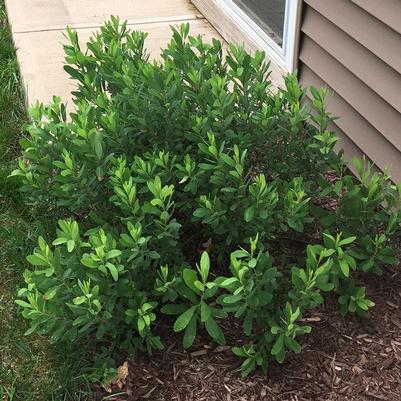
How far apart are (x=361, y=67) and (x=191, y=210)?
1162mm

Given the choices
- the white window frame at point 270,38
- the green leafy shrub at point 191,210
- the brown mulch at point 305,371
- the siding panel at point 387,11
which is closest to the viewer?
the green leafy shrub at point 191,210

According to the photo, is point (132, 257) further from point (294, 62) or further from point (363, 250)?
point (294, 62)

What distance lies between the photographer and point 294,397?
233 centimetres

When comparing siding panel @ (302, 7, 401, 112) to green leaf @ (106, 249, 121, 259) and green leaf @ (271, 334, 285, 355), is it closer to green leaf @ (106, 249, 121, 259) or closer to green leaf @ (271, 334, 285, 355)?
green leaf @ (271, 334, 285, 355)

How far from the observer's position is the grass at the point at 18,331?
2.41 m

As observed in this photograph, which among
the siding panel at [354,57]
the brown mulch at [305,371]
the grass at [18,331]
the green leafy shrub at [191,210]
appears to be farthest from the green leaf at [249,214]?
the siding panel at [354,57]

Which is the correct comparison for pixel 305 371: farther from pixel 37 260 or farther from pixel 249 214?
pixel 37 260

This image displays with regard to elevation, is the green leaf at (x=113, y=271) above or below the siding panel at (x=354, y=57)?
below

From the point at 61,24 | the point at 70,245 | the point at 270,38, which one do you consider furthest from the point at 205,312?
the point at 61,24

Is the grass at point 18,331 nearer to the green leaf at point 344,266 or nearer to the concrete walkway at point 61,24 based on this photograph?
the concrete walkway at point 61,24

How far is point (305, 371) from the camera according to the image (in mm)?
2402

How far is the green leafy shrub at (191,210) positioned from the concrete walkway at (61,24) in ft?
5.05

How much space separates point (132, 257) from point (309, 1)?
2.01 m

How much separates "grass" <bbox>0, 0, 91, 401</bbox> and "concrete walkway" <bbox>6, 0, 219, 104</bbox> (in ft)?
1.57
